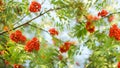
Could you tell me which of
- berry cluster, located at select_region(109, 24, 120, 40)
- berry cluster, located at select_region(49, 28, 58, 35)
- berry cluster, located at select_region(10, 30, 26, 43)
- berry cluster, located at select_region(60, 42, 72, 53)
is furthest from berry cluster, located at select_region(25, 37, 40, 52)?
berry cluster, located at select_region(109, 24, 120, 40)

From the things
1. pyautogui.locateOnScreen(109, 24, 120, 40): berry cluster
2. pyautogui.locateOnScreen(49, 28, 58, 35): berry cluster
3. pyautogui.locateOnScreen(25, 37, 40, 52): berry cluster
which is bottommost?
pyautogui.locateOnScreen(25, 37, 40, 52): berry cluster

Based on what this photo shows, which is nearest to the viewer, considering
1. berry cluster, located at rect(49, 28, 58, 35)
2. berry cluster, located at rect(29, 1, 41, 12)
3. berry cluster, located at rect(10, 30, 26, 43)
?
berry cluster, located at rect(10, 30, 26, 43)

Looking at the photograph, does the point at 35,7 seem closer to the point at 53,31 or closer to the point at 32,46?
the point at 53,31

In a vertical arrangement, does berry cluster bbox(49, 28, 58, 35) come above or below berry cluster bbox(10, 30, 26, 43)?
above

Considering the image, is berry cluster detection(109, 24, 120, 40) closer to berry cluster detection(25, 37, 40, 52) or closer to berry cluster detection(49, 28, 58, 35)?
berry cluster detection(25, 37, 40, 52)

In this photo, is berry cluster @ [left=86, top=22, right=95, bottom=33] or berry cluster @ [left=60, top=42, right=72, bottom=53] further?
berry cluster @ [left=60, top=42, right=72, bottom=53]

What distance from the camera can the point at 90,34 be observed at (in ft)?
17.0

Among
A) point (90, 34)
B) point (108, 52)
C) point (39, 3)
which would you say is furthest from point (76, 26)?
point (39, 3)

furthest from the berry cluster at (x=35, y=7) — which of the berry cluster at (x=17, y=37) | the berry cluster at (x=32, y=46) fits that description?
the berry cluster at (x=32, y=46)

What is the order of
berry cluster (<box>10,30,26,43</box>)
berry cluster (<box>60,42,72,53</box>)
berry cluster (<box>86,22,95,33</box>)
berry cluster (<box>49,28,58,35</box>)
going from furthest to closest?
berry cluster (<box>49,28,58,35</box>), berry cluster (<box>60,42,72,53</box>), berry cluster (<box>10,30,26,43</box>), berry cluster (<box>86,22,95,33</box>)

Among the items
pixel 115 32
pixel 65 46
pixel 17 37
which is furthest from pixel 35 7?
pixel 115 32

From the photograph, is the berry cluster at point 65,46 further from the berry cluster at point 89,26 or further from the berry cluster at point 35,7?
the berry cluster at point 35,7

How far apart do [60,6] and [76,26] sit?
18.2 inches

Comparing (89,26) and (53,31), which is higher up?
(53,31)
